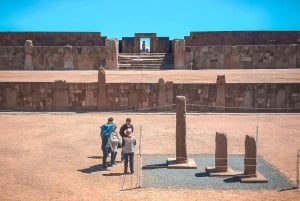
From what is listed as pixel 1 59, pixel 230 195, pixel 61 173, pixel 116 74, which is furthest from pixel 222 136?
pixel 1 59

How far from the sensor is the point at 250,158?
8734 mm

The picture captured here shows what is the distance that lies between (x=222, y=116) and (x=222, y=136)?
832cm

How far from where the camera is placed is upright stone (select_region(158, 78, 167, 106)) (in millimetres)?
18375

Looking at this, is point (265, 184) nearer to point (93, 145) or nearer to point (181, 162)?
point (181, 162)

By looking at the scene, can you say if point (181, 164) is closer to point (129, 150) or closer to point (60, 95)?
point (129, 150)

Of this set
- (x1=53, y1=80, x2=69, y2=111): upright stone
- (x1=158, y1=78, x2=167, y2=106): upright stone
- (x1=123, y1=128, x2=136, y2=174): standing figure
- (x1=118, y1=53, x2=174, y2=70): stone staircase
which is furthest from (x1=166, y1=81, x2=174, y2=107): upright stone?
(x1=118, y1=53, x2=174, y2=70): stone staircase

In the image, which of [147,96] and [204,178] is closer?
[204,178]

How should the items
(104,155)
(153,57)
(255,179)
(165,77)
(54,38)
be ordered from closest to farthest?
1. (255,179)
2. (104,155)
3. (165,77)
4. (153,57)
5. (54,38)

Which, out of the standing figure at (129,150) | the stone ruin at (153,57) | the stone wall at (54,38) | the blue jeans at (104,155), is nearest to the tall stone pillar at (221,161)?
the standing figure at (129,150)

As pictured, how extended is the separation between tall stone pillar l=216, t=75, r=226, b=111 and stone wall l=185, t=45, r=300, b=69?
11995mm

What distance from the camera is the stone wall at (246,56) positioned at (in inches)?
1185

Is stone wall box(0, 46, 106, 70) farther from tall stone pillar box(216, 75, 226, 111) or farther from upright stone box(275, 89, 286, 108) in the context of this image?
upright stone box(275, 89, 286, 108)

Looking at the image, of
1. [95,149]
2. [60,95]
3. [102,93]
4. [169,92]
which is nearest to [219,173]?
[95,149]

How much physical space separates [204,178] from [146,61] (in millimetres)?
22423
